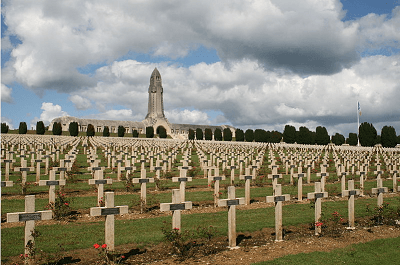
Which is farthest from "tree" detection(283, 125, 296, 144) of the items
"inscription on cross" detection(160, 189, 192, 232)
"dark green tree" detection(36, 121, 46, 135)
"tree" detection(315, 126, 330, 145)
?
"inscription on cross" detection(160, 189, 192, 232)

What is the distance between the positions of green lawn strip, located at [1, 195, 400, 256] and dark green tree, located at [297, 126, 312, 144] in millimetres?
48549

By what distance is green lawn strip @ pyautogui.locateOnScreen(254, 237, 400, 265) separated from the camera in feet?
18.2

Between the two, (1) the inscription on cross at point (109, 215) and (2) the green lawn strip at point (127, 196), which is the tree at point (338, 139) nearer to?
(2) the green lawn strip at point (127, 196)

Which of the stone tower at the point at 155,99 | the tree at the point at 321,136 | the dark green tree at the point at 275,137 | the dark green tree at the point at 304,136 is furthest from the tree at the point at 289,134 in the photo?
the stone tower at the point at 155,99

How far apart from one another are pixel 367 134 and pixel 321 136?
766 cm

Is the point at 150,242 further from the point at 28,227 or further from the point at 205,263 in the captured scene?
the point at 28,227

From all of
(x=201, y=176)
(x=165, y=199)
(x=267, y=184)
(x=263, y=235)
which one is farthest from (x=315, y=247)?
(x=201, y=176)

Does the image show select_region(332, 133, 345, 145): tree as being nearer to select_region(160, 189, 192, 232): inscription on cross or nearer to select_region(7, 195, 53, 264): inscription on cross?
select_region(160, 189, 192, 232): inscription on cross

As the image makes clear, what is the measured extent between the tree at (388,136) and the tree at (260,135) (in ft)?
66.5

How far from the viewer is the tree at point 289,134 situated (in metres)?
58.6

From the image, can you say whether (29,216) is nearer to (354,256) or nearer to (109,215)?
(109,215)

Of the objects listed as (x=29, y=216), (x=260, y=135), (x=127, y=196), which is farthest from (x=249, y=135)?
(x=29, y=216)

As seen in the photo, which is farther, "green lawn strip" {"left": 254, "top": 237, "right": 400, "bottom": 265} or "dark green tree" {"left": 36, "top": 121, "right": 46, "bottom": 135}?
"dark green tree" {"left": 36, "top": 121, "right": 46, "bottom": 135}

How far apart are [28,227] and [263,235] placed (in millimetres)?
4552
